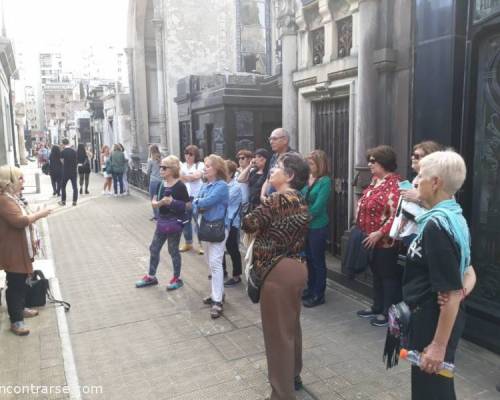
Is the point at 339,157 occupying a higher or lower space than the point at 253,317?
higher

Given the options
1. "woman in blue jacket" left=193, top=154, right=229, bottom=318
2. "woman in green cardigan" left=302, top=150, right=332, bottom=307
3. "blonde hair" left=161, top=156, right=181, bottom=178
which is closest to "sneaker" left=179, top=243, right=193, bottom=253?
"blonde hair" left=161, top=156, right=181, bottom=178

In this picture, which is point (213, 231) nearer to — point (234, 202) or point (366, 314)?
point (234, 202)

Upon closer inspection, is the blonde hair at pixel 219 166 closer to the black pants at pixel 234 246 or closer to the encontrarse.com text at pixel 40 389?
the black pants at pixel 234 246

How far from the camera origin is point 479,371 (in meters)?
3.52

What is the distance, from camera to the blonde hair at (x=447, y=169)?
2.07 m

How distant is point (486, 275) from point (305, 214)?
2.15m

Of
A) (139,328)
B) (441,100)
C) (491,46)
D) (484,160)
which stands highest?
(491,46)

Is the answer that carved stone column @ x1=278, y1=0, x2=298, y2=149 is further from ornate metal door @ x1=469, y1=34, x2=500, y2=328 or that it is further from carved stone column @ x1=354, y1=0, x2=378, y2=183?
ornate metal door @ x1=469, y1=34, x2=500, y2=328

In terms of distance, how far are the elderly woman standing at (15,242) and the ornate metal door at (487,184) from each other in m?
4.07

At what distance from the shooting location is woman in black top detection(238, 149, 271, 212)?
18.2 feet

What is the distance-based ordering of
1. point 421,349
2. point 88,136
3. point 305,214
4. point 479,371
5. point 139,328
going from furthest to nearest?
point 88,136 < point 139,328 < point 479,371 < point 305,214 < point 421,349

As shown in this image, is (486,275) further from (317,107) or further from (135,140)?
(135,140)

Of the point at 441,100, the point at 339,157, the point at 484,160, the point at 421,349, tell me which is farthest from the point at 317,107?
the point at 421,349

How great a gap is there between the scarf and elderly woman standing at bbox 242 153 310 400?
3.10 ft
